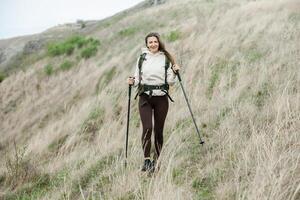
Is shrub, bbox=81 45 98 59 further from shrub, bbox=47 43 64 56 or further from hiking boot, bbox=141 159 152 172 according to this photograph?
hiking boot, bbox=141 159 152 172

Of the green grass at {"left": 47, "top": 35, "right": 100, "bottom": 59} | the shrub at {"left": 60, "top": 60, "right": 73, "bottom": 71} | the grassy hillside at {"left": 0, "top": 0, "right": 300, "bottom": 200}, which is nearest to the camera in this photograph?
the grassy hillside at {"left": 0, "top": 0, "right": 300, "bottom": 200}

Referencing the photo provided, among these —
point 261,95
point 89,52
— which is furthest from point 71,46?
point 261,95

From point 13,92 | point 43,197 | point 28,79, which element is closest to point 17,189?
point 43,197

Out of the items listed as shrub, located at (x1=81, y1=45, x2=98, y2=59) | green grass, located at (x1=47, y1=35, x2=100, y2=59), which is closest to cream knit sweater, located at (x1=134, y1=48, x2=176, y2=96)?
shrub, located at (x1=81, y1=45, x2=98, y2=59)

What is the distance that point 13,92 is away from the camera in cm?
1984

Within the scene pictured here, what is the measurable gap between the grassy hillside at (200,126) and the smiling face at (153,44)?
1.17 m

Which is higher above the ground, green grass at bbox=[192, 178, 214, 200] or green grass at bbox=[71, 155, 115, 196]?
green grass at bbox=[192, 178, 214, 200]

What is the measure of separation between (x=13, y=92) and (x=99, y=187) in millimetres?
15682

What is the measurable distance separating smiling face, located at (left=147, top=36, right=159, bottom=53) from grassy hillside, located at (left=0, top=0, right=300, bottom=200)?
3.84 ft

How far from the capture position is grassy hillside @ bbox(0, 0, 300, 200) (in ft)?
14.0

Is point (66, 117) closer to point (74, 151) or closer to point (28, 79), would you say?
point (74, 151)

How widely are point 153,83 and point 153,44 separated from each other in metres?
0.54

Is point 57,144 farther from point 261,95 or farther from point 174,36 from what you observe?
point 174,36

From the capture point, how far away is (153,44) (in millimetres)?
5652
